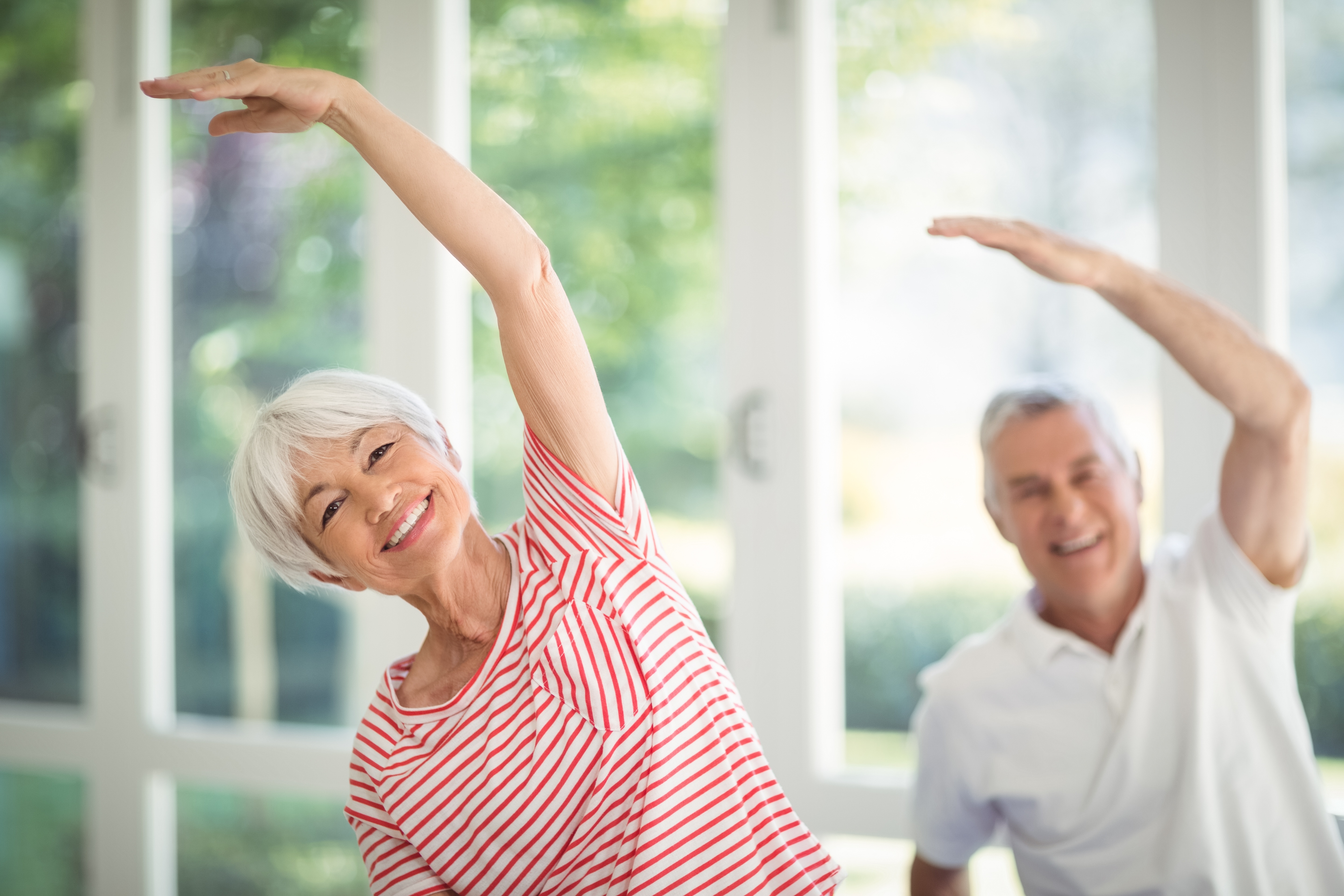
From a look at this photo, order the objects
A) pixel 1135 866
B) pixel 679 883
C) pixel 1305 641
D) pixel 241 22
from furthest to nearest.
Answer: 1. pixel 241 22
2. pixel 1305 641
3. pixel 1135 866
4. pixel 679 883

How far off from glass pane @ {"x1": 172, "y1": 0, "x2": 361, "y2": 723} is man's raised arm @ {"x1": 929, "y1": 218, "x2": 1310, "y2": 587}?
74.9 inches

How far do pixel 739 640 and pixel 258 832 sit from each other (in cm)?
156

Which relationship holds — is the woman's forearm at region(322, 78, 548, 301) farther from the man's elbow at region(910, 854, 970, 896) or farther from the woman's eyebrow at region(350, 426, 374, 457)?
the man's elbow at region(910, 854, 970, 896)

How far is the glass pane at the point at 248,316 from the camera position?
9.20 feet

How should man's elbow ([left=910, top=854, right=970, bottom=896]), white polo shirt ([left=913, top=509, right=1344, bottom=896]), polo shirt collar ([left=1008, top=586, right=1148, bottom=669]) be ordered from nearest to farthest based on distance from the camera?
1. white polo shirt ([left=913, top=509, right=1344, bottom=896])
2. polo shirt collar ([left=1008, top=586, right=1148, bottom=669])
3. man's elbow ([left=910, top=854, right=970, bottom=896])

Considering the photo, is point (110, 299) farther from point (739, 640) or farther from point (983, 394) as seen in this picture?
point (983, 394)

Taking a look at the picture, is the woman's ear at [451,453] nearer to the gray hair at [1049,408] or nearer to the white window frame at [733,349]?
the gray hair at [1049,408]

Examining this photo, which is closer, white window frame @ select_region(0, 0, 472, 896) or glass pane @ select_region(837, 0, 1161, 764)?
glass pane @ select_region(837, 0, 1161, 764)

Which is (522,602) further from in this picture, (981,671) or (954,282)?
(954,282)

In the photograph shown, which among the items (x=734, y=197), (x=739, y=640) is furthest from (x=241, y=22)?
(x=739, y=640)

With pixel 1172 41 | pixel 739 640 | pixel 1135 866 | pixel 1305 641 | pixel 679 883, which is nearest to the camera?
pixel 679 883

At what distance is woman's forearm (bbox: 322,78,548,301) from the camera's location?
3.84 ft

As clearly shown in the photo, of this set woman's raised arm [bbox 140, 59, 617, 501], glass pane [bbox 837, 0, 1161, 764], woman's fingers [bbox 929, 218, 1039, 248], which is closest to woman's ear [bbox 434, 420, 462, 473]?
woman's raised arm [bbox 140, 59, 617, 501]

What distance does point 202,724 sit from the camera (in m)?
2.95
